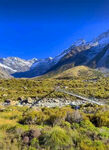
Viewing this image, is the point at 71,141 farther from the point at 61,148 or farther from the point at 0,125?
the point at 0,125

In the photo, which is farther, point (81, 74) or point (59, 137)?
point (81, 74)

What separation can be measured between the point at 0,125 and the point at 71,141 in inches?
144

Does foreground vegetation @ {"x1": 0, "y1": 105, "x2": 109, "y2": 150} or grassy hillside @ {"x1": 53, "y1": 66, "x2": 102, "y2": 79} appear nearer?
foreground vegetation @ {"x1": 0, "y1": 105, "x2": 109, "y2": 150}

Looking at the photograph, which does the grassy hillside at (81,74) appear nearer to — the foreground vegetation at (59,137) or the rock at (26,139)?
the foreground vegetation at (59,137)

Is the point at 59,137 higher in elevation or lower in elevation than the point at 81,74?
lower

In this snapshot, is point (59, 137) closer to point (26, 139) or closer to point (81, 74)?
point (26, 139)

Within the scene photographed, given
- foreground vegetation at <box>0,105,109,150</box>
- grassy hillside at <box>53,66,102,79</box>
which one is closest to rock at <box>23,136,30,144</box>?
foreground vegetation at <box>0,105,109,150</box>

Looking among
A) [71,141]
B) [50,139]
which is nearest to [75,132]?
[71,141]

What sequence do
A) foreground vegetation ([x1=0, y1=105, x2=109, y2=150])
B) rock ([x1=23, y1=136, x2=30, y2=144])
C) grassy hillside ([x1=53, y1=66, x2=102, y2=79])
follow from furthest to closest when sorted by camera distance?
grassy hillside ([x1=53, y1=66, x2=102, y2=79])
rock ([x1=23, y1=136, x2=30, y2=144])
foreground vegetation ([x1=0, y1=105, x2=109, y2=150])

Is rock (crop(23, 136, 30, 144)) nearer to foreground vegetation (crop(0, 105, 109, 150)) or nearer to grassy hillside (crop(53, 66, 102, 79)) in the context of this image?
foreground vegetation (crop(0, 105, 109, 150))

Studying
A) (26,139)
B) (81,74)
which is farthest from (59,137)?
(81,74)

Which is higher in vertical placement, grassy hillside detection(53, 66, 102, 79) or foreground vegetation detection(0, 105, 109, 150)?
grassy hillside detection(53, 66, 102, 79)

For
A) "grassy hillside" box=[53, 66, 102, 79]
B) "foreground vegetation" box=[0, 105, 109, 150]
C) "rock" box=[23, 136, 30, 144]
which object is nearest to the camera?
"foreground vegetation" box=[0, 105, 109, 150]

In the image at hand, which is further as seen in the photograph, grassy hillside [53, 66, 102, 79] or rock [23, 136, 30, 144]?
grassy hillside [53, 66, 102, 79]
